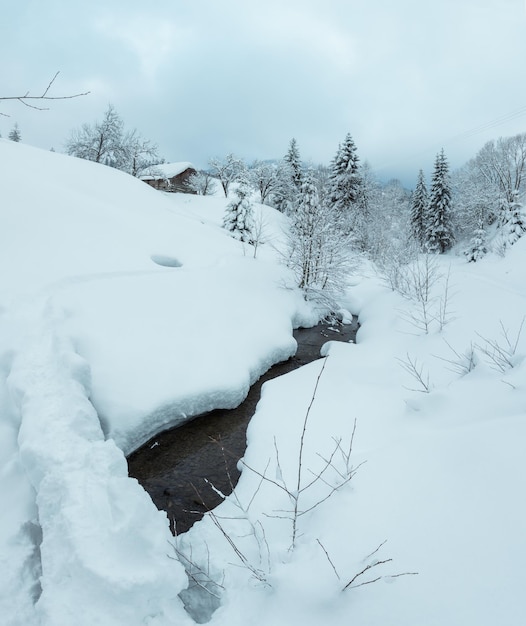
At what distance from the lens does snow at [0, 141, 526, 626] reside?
8.37ft

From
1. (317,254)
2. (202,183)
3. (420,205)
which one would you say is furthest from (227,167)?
(317,254)

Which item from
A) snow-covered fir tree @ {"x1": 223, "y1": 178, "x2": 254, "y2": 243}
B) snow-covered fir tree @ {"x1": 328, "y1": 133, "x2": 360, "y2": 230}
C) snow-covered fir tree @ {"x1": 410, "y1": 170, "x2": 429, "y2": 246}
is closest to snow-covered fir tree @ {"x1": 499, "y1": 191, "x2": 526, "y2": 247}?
snow-covered fir tree @ {"x1": 410, "y1": 170, "x2": 429, "y2": 246}

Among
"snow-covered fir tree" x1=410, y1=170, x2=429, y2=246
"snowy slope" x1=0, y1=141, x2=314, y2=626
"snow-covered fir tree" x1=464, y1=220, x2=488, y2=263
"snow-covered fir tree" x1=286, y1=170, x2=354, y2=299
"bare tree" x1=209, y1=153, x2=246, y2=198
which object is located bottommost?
"snowy slope" x1=0, y1=141, x2=314, y2=626

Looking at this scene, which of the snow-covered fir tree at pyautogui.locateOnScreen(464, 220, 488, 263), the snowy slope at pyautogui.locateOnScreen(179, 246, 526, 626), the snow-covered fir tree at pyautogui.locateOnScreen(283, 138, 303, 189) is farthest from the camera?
the snow-covered fir tree at pyautogui.locateOnScreen(283, 138, 303, 189)

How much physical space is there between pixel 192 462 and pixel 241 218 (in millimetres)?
23180

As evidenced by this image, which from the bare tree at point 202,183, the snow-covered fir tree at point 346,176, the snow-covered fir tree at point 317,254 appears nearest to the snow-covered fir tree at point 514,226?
the snow-covered fir tree at point 346,176

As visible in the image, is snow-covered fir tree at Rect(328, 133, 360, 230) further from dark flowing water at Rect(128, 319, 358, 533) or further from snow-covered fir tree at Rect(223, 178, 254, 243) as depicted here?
dark flowing water at Rect(128, 319, 358, 533)

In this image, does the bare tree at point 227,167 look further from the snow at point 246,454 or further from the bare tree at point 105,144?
the snow at point 246,454

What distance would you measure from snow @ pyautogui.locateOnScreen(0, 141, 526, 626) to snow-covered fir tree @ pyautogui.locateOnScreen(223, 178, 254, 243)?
619 inches

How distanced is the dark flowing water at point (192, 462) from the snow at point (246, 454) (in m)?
0.37

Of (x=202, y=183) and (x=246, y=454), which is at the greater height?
(x=202, y=183)

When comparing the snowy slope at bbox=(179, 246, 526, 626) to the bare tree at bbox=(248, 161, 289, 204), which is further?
the bare tree at bbox=(248, 161, 289, 204)

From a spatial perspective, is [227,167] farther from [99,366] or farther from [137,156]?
[99,366]

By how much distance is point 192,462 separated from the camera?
613 centimetres
